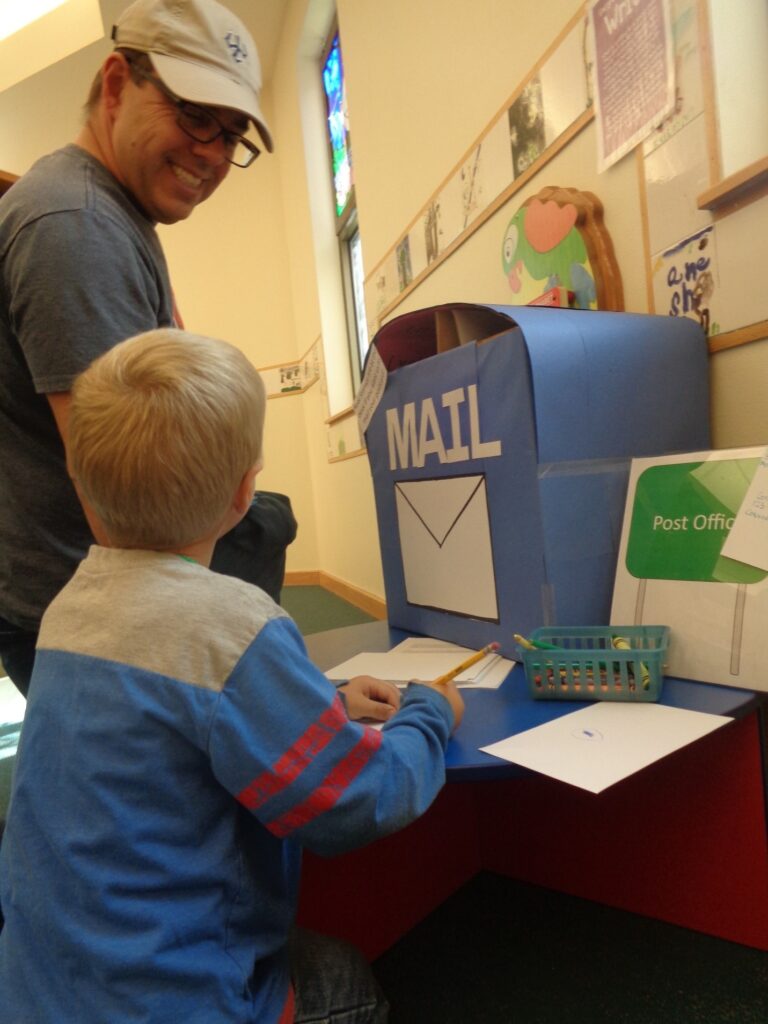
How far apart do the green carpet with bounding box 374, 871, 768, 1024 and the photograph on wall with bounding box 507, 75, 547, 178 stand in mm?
1372

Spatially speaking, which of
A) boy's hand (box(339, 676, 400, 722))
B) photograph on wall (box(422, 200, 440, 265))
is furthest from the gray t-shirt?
photograph on wall (box(422, 200, 440, 265))

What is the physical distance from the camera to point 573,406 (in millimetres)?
912

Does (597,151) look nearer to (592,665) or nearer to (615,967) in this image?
(592,665)

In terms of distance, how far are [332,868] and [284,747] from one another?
586mm

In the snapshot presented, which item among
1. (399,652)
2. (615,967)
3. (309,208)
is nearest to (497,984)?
(615,967)

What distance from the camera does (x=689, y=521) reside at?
88cm

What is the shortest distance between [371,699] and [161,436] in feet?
1.33

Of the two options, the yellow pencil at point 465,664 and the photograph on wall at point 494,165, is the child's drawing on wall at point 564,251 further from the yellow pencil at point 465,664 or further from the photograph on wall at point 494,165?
the yellow pencil at point 465,664

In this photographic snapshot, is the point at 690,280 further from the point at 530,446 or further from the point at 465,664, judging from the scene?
the point at 465,664

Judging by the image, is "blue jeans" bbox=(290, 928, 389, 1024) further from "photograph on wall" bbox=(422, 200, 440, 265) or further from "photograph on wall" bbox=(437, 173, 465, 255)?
"photograph on wall" bbox=(422, 200, 440, 265)

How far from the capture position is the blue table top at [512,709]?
66cm

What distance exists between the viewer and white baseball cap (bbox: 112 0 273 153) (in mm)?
819

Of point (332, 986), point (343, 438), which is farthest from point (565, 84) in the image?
point (343, 438)

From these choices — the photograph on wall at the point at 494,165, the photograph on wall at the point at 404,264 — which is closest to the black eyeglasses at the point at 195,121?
the photograph on wall at the point at 494,165
